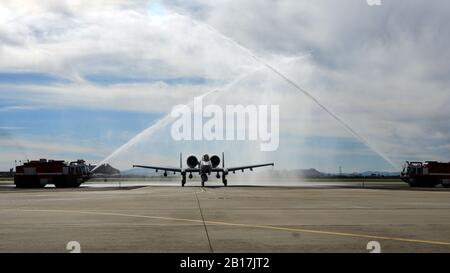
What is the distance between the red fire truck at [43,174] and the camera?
65.9m

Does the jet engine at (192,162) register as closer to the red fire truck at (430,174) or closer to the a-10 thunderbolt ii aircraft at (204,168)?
the a-10 thunderbolt ii aircraft at (204,168)

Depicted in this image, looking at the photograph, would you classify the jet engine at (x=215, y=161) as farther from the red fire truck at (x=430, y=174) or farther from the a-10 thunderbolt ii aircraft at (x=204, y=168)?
the red fire truck at (x=430, y=174)

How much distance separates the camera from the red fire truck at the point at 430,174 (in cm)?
6794

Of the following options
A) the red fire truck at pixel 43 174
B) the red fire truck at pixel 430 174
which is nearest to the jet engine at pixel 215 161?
the red fire truck at pixel 43 174

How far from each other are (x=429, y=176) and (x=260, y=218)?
53619 millimetres

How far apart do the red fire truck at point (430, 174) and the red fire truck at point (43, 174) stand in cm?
4336

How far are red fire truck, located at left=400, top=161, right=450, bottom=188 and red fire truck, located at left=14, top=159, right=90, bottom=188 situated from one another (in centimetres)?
4336

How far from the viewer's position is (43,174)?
2618 inches

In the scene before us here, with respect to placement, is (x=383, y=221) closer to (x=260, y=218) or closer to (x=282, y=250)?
(x=260, y=218)

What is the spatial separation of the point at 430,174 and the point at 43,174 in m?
48.2

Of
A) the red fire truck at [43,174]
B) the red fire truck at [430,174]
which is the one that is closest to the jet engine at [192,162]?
the red fire truck at [43,174]

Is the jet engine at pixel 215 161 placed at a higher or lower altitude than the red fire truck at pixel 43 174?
higher

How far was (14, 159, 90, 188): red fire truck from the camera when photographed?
65.9m

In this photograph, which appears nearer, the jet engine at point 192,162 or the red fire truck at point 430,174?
the red fire truck at point 430,174
